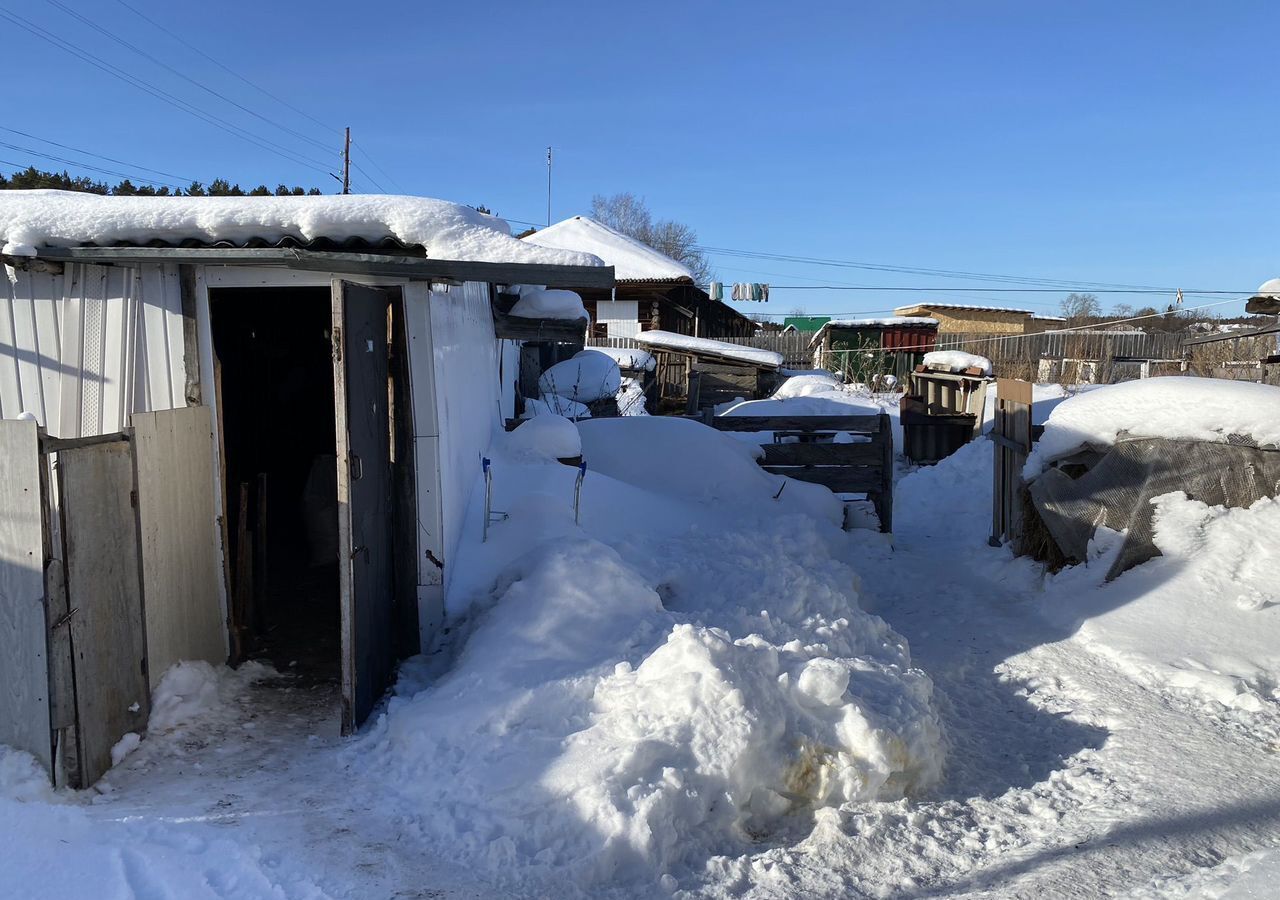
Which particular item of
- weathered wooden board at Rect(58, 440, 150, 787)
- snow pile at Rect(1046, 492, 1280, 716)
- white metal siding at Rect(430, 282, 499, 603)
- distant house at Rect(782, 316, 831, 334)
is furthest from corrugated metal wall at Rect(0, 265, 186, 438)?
distant house at Rect(782, 316, 831, 334)

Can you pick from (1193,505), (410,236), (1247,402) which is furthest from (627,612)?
(1247,402)

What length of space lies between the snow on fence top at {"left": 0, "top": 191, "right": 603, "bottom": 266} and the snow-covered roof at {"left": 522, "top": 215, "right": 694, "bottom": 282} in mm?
22878

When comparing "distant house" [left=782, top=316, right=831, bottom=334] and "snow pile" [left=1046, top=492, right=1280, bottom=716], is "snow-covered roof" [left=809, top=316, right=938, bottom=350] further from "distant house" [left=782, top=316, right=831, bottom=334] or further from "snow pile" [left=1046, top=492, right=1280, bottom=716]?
"snow pile" [left=1046, top=492, right=1280, bottom=716]

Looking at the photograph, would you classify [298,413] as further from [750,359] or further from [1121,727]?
[750,359]

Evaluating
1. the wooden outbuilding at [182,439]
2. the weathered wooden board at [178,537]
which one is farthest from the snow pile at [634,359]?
the weathered wooden board at [178,537]

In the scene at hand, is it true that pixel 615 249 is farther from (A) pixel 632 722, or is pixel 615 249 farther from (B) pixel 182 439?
(A) pixel 632 722

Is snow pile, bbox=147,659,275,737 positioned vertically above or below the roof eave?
below

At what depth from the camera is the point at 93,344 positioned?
229 inches

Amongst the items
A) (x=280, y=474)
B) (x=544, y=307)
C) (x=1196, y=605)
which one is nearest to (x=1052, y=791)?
(x=1196, y=605)

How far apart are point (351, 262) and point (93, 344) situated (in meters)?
1.91

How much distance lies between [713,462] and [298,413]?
15.5 ft

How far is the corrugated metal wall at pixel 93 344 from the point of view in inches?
227

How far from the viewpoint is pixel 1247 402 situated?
7.23m

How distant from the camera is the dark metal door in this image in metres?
4.79
